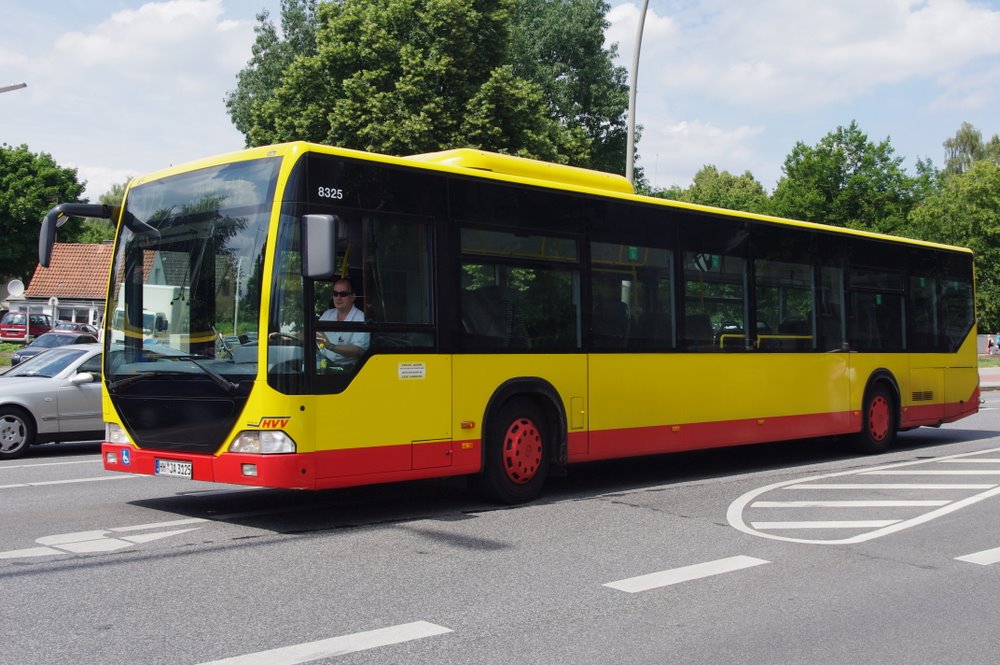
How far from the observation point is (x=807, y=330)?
44.8 ft

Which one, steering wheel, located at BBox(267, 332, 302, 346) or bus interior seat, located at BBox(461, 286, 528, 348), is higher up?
bus interior seat, located at BBox(461, 286, 528, 348)

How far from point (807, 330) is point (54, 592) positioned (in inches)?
401

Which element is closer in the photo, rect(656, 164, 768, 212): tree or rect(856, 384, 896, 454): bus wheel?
rect(856, 384, 896, 454): bus wheel

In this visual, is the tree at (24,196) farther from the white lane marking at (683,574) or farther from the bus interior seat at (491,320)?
the white lane marking at (683,574)

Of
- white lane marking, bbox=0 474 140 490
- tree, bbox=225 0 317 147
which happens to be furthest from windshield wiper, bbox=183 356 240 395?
tree, bbox=225 0 317 147

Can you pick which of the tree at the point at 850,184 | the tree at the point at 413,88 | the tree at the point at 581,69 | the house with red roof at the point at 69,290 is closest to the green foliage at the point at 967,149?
the tree at the point at 850,184

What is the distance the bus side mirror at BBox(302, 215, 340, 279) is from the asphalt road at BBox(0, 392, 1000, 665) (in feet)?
6.66

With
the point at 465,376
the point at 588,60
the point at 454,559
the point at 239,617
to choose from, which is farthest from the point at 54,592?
the point at 588,60

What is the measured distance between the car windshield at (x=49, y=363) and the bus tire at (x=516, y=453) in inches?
320

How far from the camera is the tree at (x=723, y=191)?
80.7 m

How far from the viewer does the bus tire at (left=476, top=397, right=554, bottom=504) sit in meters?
9.49

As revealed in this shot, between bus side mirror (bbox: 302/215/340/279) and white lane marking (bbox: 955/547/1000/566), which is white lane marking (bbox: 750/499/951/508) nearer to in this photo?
white lane marking (bbox: 955/547/1000/566)

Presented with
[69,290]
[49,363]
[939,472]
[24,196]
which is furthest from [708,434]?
[24,196]

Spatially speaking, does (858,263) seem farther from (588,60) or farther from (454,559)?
(588,60)
